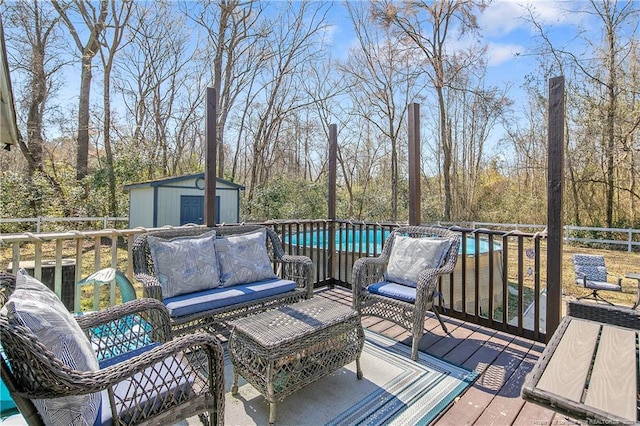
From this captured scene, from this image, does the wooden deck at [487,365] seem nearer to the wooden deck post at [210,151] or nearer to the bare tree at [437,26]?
the wooden deck post at [210,151]

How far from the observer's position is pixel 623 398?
112 centimetres

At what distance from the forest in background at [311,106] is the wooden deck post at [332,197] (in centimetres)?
660

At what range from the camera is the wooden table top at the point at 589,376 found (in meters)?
1.08

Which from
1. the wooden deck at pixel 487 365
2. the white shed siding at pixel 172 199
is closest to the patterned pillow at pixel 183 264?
the wooden deck at pixel 487 365

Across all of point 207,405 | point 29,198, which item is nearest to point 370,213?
point 29,198

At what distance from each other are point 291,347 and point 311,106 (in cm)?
1258

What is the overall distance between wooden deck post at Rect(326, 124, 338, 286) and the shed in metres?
5.17

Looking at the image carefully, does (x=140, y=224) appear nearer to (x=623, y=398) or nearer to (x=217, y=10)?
(x=217, y=10)

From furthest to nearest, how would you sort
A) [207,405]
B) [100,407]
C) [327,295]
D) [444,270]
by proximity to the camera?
[327,295], [444,270], [207,405], [100,407]

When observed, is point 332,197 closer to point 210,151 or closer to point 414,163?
point 414,163

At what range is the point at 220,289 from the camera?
2.91 m

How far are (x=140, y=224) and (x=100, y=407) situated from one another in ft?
28.8

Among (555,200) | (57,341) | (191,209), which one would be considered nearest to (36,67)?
(191,209)

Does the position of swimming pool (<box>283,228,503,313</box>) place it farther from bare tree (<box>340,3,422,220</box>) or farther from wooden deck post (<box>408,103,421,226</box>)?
bare tree (<box>340,3,422,220</box>)
